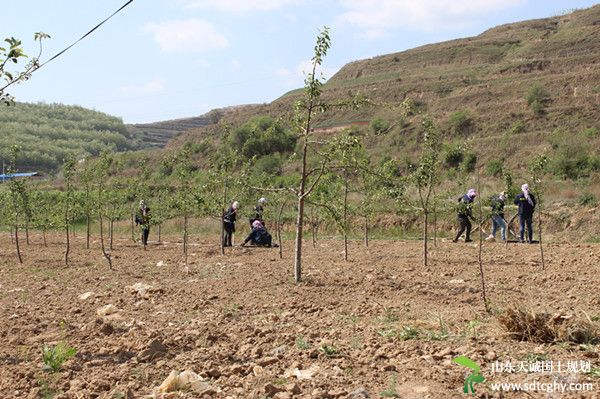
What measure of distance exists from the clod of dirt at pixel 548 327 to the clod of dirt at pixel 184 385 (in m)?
3.15

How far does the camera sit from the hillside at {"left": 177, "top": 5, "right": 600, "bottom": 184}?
38312mm

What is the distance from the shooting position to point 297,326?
7.64 metres

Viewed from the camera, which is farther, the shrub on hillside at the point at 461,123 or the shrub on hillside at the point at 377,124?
the shrub on hillside at the point at 377,124

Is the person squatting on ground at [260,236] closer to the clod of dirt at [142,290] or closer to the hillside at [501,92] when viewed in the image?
the clod of dirt at [142,290]

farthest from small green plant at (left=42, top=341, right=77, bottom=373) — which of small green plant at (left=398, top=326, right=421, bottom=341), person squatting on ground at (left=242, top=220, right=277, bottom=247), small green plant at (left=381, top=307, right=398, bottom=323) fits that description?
person squatting on ground at (left=242, top=220, right=277, bottom=247)

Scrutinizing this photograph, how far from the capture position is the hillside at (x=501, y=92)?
126 feet

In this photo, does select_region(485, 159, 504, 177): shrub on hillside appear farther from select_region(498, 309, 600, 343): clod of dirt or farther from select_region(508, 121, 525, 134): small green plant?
select_region(498, 309, 600, 343): clod of dirt

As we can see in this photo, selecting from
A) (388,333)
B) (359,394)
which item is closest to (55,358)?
(359,394)

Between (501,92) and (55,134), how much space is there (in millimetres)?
91566

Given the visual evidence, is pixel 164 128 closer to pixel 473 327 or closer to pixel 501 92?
pixel 501 92

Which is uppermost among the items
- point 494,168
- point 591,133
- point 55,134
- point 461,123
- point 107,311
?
point 55,134

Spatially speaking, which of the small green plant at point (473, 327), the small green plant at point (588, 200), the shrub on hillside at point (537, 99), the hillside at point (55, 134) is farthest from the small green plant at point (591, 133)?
the hillside at point (55, 134)

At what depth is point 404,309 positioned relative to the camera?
846cm

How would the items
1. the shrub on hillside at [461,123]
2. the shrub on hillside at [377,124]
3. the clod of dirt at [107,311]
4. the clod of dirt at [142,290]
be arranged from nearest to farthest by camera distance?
the clod of dirt at [107,311] < the clod of dirt at [142,290] < the shrub on hillside at [461,123] < the shrub on hillside at [377,124]
